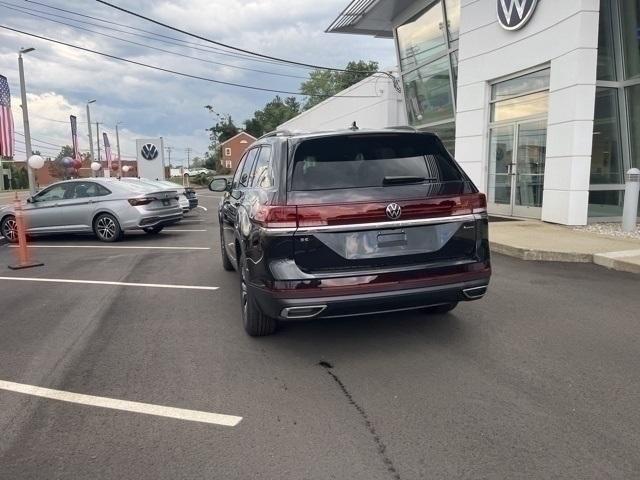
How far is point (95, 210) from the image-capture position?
1193 cm

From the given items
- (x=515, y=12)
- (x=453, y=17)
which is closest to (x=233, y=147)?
(x=453, y=17)

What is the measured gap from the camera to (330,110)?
102 ft

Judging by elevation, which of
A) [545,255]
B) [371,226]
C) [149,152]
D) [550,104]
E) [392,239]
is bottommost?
[545,255]

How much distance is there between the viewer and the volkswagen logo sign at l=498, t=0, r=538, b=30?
38.6ft

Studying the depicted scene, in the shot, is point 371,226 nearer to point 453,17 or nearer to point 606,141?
point 606,141

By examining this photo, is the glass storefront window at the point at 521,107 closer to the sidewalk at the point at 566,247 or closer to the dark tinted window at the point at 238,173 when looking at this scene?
the sidewalk at the point at 566,247

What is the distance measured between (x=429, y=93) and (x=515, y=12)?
7.08m

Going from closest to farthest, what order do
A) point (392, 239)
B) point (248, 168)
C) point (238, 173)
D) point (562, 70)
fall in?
point (392, 239) → point (248, 168) → point (238, 173) → point (562, 70)

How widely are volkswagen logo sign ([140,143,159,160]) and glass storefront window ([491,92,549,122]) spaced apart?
17.1 meters

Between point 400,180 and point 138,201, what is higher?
point 400,180

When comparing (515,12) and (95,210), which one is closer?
(95,210)

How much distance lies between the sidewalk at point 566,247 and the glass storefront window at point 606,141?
212 centimetres

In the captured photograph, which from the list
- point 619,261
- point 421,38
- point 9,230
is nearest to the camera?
point 619,261

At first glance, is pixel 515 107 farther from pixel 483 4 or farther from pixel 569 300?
pixel 569 300
